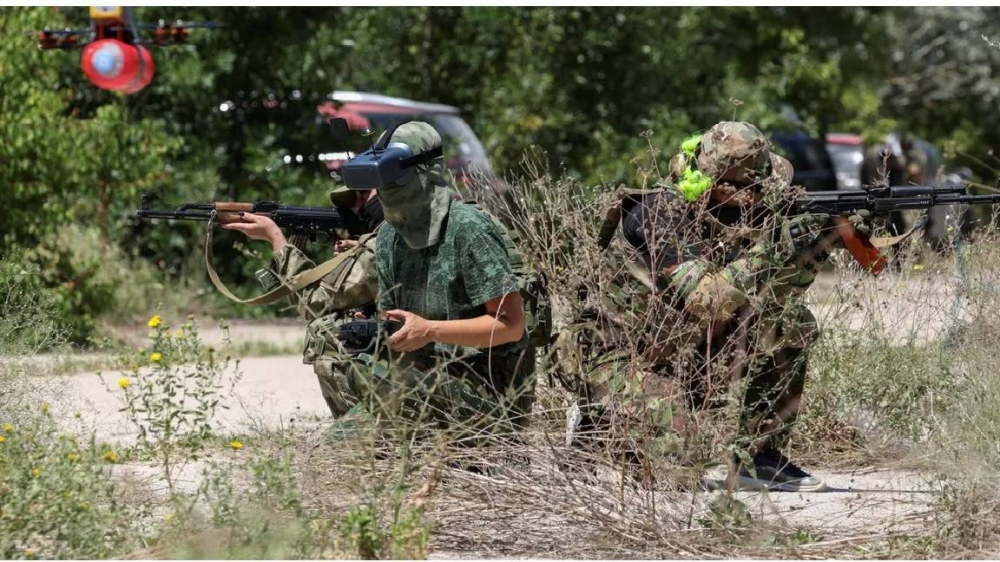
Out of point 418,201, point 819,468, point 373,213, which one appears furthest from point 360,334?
point 819,468

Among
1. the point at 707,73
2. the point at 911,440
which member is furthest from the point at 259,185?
the point at 911,440

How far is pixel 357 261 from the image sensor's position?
5.96 metres

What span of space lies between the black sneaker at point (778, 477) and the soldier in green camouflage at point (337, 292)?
1562 millimetres

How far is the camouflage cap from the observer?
543 cm

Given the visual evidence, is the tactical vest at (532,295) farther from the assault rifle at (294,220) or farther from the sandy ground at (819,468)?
the assault rifle at (294,220)

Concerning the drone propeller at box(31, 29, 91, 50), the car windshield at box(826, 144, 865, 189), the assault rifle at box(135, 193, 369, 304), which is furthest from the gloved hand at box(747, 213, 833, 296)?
the car windshield at box(826, 144, 865, 189)

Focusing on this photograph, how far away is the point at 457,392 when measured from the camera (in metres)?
5.07

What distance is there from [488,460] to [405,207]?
0.91 meters

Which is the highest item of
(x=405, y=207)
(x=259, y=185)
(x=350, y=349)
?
(x=405, y=207)

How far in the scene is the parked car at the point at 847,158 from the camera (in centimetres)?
2333

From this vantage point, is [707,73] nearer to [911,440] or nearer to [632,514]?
[911,440]

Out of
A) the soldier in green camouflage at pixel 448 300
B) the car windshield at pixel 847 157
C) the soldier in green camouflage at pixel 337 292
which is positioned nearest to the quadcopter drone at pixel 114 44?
the soldier in green camouflage at pixel 337 292

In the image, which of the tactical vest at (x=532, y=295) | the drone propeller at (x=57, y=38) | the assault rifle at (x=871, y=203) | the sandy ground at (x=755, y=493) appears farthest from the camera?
the drone propeller at (x=57, y=38)

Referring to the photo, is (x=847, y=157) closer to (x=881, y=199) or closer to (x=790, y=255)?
(x=881, y=199)
